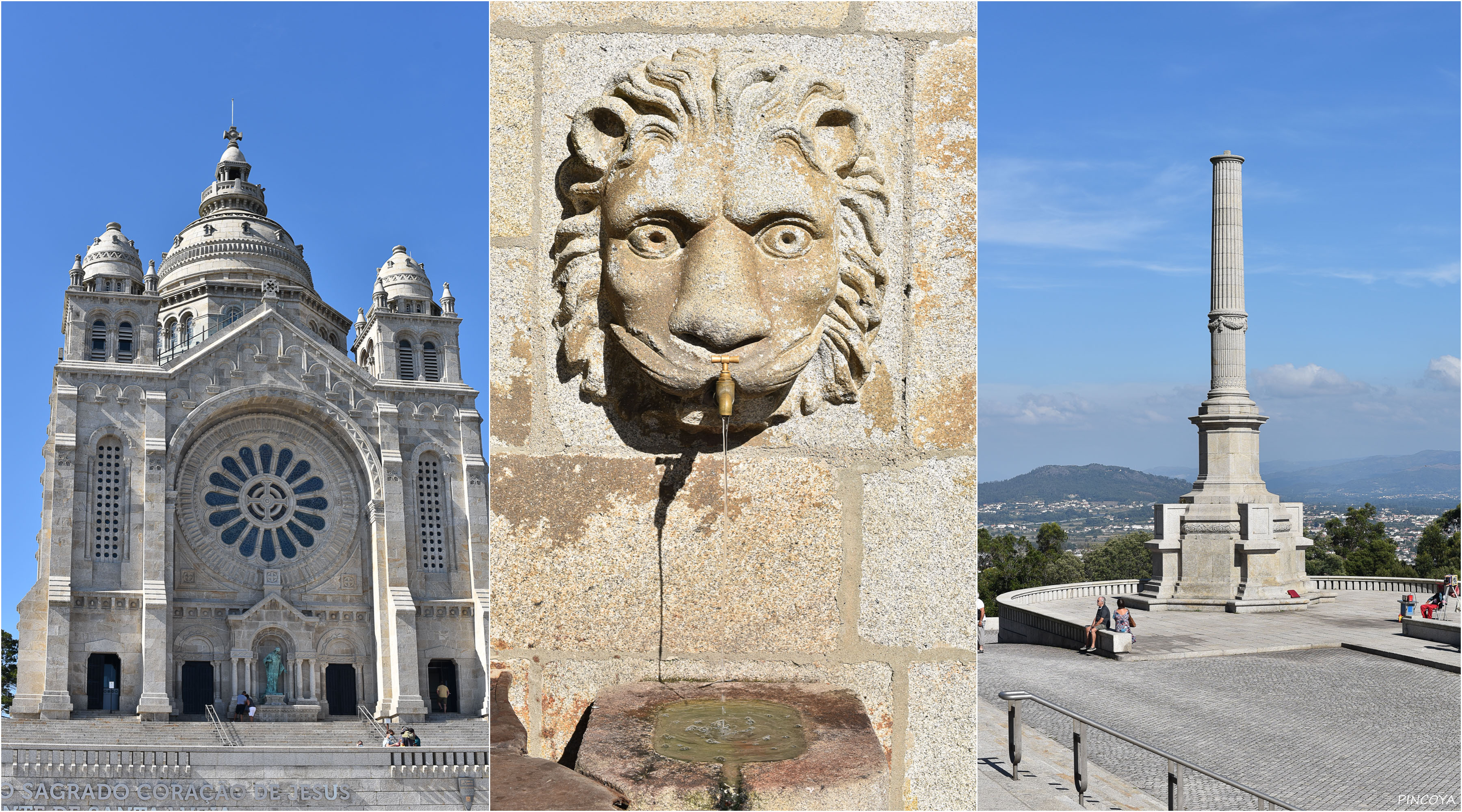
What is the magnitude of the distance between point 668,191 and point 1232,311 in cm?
2501

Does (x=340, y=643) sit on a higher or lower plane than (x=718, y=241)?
lower

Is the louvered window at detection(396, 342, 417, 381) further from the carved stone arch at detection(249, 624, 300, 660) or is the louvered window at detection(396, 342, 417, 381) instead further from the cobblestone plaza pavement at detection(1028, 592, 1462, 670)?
the cobblestone plaza pavement at detection(1028, 592, 1462, 670)

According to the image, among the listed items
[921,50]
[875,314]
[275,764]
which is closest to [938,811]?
[875,314]

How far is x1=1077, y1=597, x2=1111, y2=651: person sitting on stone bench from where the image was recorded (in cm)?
1755

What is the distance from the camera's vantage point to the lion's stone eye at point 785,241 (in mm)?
1793

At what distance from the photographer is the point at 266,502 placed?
33000mm

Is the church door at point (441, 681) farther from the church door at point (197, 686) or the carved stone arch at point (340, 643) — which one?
the church door at point (197, 686)

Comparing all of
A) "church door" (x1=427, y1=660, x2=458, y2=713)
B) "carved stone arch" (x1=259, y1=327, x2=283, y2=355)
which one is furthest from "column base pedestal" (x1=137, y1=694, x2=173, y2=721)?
"carved stone arch" (x1=259, y1=327, x2=283, y2=355)

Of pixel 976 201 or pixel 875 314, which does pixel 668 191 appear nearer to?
pixel 875 314

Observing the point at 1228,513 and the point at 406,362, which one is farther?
the point at 406,362

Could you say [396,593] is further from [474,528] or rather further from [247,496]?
[247,496]

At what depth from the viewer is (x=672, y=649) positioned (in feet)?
6.22

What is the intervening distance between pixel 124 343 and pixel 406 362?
8.62 metres

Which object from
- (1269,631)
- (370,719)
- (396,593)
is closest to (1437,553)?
(1269,631)
